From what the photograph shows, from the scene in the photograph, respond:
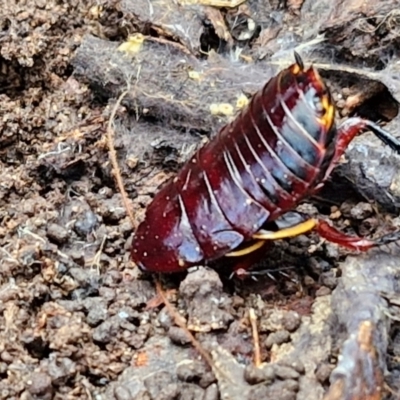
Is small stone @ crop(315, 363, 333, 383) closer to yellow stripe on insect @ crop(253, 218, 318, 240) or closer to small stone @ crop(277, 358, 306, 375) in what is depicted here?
small stone @ crop(277, 358, 306, 375)

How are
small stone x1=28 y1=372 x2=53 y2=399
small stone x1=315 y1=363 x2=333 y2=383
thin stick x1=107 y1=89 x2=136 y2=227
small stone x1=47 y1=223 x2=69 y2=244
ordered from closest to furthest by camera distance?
small stone x1=315 y1=363 x2=333 y2=383, small stone x1=28 y1=372 x2=53 y2=399, small stone x1=47 y1=223 x2=69 y2=244, thin stick x1=107 y1=89 x2=136 y2=227

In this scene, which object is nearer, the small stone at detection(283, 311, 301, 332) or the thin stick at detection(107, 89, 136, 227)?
the small stone at detection(283, 311, 301, 332)

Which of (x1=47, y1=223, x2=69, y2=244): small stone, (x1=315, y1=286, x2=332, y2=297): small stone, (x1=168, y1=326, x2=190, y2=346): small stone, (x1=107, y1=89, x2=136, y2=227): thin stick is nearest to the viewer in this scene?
(x1=168, y1=326, x2=190, y2=346): small stone

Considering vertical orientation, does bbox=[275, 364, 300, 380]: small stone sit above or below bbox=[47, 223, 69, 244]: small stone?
above

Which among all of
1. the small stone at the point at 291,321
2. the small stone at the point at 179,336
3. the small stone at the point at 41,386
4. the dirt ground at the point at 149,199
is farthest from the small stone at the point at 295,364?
the small stone at the point at 41,386

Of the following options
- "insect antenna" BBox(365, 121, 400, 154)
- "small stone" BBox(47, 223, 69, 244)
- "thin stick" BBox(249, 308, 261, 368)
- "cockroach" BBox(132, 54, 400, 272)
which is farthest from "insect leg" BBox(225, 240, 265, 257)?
"small stone" BBox(47, 223, 69, 244)

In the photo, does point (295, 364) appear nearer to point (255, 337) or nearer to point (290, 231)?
point (255, 337)
